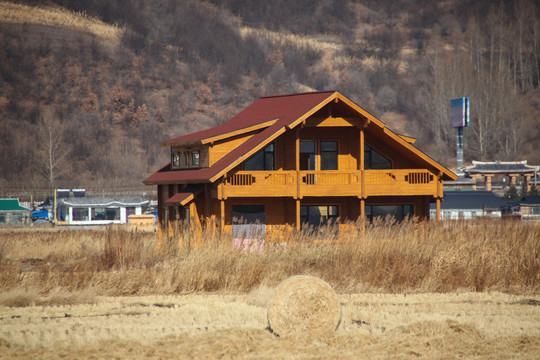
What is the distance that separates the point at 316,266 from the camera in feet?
74.1

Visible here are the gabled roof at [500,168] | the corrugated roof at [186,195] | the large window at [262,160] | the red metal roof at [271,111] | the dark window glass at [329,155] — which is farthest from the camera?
the gabled roof at [500,168]

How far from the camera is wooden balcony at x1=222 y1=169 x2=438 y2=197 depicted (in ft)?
114

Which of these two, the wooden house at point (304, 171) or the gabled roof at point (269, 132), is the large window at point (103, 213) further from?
the wooden house at point (304, 171)

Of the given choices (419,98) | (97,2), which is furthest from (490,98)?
(97,2)

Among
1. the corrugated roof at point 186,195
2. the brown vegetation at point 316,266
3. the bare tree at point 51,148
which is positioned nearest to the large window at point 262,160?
the corrugated roof at point 186,195

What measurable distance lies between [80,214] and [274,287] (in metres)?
56.6

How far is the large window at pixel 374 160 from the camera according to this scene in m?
37.9

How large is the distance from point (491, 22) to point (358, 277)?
167 metres

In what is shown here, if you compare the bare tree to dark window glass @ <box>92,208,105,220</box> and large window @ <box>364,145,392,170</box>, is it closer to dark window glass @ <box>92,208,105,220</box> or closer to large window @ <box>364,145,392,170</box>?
dark window glass @ <box>92,208,105,220</box>

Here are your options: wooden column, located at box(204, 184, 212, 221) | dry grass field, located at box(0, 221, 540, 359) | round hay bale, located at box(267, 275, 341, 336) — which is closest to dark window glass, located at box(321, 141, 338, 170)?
wooden column, located at box(204, 184, 212, 221)

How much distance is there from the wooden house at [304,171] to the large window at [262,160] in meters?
0.04

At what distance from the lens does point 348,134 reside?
3734 centimetres

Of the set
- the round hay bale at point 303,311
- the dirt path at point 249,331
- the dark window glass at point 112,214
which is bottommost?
the dirt path at point 249,331

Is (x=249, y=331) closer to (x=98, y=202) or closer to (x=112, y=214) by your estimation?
(x=98, y=202)
